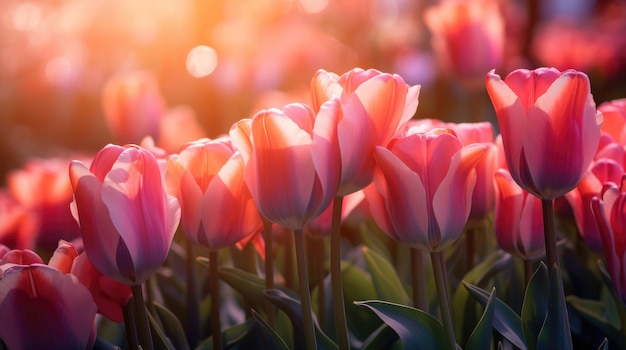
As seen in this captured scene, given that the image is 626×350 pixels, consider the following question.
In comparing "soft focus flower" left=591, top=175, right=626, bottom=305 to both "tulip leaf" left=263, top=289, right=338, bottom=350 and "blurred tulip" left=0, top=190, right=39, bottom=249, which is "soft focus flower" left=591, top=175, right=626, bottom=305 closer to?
"tulip leaf" left=263, top=289, right=338, bottom=350

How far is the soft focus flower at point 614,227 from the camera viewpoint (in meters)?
0.77

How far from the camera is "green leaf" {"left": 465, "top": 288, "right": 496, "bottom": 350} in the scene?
773 mm

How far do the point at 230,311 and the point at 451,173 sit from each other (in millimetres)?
509

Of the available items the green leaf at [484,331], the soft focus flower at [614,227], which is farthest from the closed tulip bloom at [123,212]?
the soft focus flower at [614,227]

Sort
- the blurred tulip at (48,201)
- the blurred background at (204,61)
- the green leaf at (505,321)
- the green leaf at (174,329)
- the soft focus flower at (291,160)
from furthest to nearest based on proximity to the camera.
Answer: the blurred background at (204,61)
the blurred tulip at (48,201)
the green leaf at (174,329)
the green leaf at (505,321)
the soft focus flower at (291,160)

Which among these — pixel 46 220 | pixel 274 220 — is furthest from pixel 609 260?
pixel 46 220

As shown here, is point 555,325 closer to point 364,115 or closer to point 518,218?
point 518,218

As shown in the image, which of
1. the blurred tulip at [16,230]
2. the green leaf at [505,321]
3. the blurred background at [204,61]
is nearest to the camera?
the green leaf at [505,321]

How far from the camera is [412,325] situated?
781mm

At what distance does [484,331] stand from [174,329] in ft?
1.26

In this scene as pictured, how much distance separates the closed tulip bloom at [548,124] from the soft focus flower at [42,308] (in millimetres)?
439

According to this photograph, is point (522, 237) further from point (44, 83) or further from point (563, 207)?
point (44, 83)

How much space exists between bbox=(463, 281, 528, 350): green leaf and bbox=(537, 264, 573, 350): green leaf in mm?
52

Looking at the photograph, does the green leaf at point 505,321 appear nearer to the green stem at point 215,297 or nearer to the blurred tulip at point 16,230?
the green stem at point 215,297
